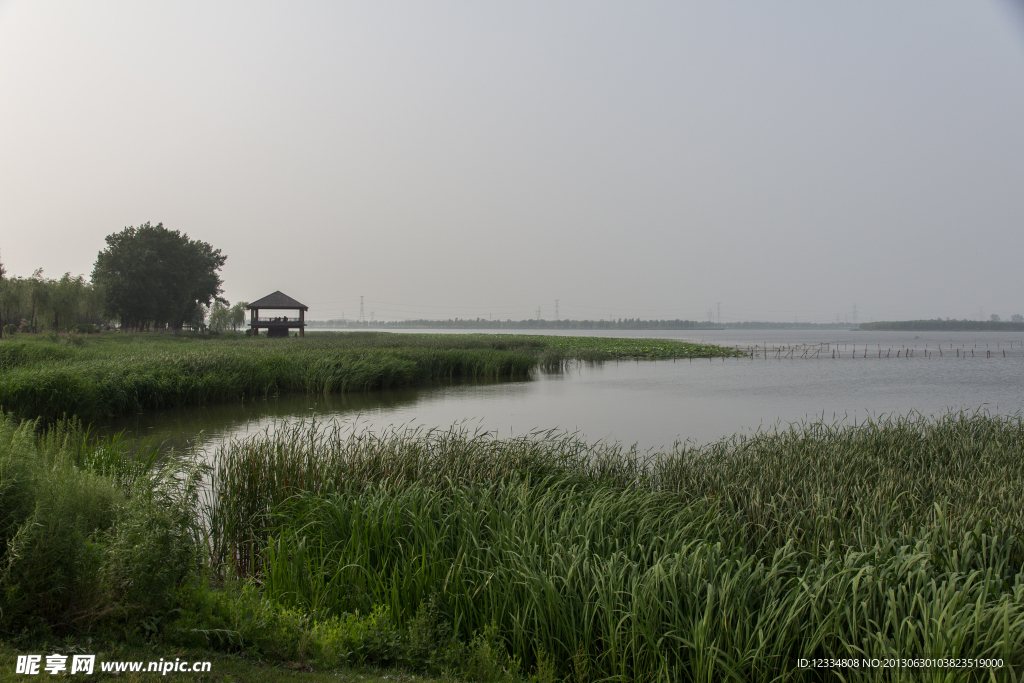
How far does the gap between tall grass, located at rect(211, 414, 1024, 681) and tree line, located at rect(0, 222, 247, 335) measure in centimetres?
4041

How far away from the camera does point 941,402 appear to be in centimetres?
1798

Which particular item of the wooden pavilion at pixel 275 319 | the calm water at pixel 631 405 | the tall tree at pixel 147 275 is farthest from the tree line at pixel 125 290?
the calm water at pixel 631 405

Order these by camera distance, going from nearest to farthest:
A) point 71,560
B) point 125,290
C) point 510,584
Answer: point 71,560
point 510,584
point 125,290

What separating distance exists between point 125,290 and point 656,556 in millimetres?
51686

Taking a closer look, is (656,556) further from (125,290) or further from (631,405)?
Result: (125,290)

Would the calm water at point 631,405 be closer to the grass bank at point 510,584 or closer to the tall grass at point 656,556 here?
the tall grass at point 656,556

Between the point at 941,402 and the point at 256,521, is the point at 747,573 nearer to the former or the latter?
the point at 256,521

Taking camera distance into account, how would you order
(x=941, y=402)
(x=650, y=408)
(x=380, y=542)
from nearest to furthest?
(x=380, y=542) < (x=650, y=408) < (x=941, y=402)

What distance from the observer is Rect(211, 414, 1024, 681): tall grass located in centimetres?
328

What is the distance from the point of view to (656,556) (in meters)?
3.82

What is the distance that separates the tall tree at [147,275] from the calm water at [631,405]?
35.6m

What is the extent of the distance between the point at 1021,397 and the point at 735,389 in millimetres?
8516

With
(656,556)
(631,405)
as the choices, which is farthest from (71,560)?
(631,405)

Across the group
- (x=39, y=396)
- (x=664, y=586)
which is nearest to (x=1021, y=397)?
(x=664, y=586)
